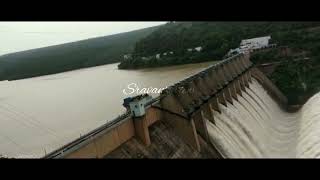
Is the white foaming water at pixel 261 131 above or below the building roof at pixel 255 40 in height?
below

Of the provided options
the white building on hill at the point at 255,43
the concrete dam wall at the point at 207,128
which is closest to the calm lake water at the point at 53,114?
the concrete dam wall at the point at 207,128

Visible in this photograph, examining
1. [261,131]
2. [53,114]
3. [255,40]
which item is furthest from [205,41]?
[261,131]

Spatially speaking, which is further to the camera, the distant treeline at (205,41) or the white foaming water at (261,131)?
the distant treeline at (205,41)

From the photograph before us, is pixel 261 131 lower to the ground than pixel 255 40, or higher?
lower

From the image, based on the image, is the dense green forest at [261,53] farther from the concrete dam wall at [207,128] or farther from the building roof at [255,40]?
the concrete dam wall at [207,128]

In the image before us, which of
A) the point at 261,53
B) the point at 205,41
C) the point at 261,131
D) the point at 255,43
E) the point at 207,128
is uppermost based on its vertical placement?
the point at 205,41

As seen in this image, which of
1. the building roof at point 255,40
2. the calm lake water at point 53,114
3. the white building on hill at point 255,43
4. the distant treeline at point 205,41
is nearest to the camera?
the calm lake water at point 53,114

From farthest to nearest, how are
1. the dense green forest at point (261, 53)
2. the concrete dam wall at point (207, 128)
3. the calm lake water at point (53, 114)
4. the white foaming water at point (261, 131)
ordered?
1. the dense green forest at point (261, 53)
2. the calm lake water at point (53, 114)
3. the white foaming water at point (261, 131)
4. the concrete dam wall at point (207, 128)

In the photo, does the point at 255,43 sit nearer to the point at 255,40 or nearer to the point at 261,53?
the point at 255,40
